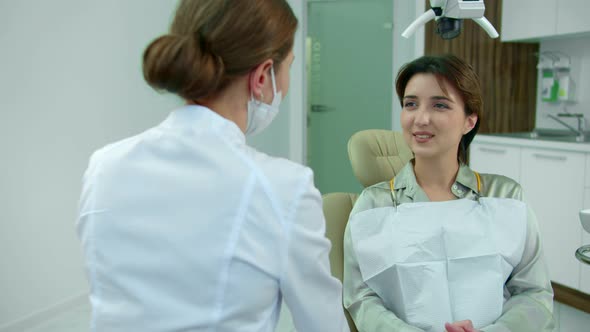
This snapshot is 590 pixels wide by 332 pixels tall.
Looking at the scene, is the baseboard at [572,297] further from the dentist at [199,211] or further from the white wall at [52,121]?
the white wall at [52,121]

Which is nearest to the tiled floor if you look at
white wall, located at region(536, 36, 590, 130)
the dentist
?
the dentist

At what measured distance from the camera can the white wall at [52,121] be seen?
7.92 ft

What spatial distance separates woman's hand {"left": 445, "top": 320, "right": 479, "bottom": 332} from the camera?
1130 millimetres

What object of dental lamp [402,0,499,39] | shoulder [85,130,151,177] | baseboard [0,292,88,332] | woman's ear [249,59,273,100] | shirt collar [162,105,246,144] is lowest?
baseboard [0,292,88,332]

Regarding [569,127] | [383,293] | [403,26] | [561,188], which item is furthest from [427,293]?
[403,26]

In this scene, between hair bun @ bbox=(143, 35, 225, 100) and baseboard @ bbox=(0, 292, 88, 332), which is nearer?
hair bun @ bbox=(143, 35, 225, 100)

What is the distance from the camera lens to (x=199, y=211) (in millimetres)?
708

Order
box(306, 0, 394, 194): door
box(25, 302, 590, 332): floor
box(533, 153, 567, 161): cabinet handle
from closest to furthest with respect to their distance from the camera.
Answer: box(25, 302, 590, 332): floor, box(533, 153, 567, 161): cabinet handle, box(306, 0, 394, 194): door

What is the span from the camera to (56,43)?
259cm

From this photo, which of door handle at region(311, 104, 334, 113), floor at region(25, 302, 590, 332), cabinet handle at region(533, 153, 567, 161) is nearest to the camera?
floor at region(25, 302, 590, 332)

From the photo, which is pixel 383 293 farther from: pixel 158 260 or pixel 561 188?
pixel 561 188

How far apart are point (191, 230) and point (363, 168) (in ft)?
2.90

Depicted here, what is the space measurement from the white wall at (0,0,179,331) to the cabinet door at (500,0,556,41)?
2465 millimetres

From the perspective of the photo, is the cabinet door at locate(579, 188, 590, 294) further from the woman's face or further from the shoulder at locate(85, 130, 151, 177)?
the shoulder at locate(85, 130, 151, 177)
